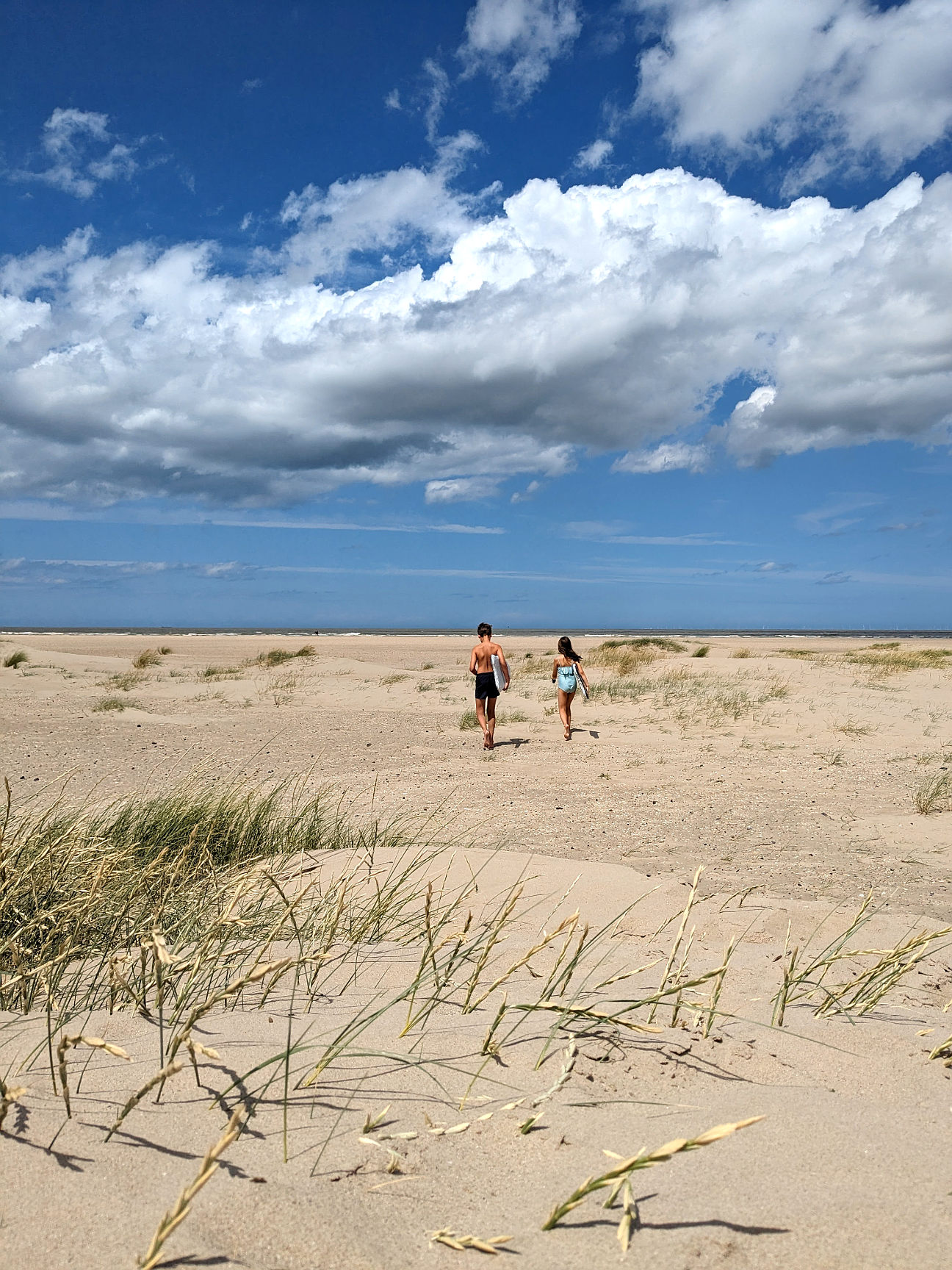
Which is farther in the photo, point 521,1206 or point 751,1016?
point 751,1016

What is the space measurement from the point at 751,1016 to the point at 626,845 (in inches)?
163

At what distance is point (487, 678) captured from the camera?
12.2 metres

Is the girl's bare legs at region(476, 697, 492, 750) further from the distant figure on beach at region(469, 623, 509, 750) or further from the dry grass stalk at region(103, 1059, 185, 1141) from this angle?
the dry grass stalk at region(103, 1059, 185, 1141)

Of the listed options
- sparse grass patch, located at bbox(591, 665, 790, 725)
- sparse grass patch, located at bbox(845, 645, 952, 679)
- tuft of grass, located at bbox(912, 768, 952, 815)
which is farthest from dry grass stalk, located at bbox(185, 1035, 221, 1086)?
sparse grass patch, located at bbox(845, 645, 952, 679)

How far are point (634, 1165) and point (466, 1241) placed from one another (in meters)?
0.39

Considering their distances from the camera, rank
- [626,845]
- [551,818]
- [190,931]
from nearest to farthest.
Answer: [190,931] < [626,845] < [551,818]

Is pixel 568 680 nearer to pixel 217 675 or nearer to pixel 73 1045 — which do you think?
pixel 73 1045

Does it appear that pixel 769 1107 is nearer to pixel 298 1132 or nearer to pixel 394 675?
pixel 298 1132

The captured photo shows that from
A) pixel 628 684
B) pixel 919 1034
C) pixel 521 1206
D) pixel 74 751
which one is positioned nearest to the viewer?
pixel 521 1206

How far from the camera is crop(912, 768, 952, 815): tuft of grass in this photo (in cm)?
790

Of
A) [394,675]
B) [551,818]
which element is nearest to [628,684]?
[394,675]

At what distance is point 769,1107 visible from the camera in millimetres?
2154

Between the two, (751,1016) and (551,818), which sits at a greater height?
(751,1016)

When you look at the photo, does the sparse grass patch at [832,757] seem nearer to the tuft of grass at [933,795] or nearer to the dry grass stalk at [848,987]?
the tuft of grass at [933,795]
